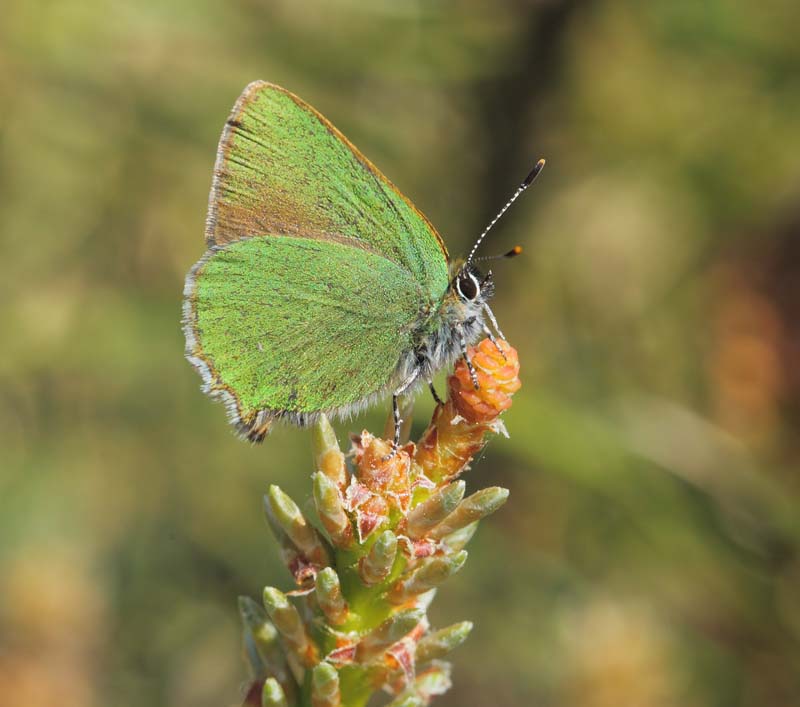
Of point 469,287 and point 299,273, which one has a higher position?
point 469,287

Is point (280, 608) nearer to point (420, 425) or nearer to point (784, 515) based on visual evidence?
point (420, 425)

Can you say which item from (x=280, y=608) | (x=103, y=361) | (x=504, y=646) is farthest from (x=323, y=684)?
(x=103, y=361)

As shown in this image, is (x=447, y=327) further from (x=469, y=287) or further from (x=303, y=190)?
(x=303, y=190)

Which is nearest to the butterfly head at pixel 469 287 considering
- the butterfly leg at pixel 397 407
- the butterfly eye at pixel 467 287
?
the butterfly eye at pixel 467 287

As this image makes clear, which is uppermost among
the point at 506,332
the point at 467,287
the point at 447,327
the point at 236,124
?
the point at 236,124

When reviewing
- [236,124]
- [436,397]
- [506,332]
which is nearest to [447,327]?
[436,397]

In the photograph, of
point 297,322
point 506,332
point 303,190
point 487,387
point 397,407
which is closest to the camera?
point 487,387
